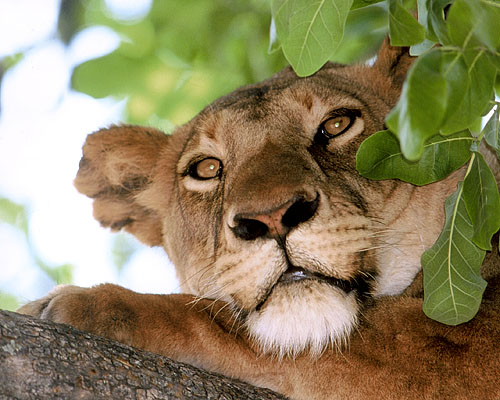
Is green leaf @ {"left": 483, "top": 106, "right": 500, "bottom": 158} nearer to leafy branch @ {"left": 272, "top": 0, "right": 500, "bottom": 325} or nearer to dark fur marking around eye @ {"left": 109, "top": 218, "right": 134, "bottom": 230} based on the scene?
leafy branch @ {"left": 272, "top": 0, "right": 500, "bottom": 325}

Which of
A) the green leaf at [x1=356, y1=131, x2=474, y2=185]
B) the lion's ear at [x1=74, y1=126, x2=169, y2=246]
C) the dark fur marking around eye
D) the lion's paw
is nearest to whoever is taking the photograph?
the green leaf at [x1=356, y1=131, x2=474, y2=185]

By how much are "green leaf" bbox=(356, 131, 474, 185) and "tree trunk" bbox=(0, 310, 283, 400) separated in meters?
0.99

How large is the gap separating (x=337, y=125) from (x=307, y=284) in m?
1.19

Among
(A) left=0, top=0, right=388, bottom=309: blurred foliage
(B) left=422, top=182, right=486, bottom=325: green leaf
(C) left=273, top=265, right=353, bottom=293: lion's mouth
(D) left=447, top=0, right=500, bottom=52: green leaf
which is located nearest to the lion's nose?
(C) left=273, top=265, right=353, bottom=293: lion's mouth

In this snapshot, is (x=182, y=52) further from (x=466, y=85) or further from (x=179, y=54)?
(x=466, y=85)

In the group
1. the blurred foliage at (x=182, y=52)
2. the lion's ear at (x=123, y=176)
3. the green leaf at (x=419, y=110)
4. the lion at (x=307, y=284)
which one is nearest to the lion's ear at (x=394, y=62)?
the lion at (x=307, y=284)

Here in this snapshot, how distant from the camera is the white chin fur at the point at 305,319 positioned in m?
3.07

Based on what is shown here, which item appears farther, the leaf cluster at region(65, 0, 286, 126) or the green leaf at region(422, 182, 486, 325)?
the leaf cluster at region(65, 0, 286, 126)

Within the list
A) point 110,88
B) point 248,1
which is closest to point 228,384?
point 110,88

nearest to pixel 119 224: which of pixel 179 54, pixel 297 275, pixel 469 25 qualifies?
pixel 179 54

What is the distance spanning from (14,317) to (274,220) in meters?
1.14

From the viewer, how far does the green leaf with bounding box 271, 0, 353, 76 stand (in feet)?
7.57

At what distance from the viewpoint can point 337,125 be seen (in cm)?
395

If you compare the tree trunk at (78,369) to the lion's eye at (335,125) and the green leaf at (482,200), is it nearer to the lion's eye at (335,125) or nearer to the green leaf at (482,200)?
the green leaf at (482,200)
